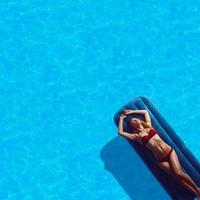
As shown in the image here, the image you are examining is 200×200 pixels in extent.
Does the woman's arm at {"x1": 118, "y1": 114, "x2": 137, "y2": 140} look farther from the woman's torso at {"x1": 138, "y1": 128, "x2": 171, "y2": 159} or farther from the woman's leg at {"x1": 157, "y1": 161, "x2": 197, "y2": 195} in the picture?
the woman's leg at {"x1": 157, "y1": 161, "x2": 197, "y2": 195}

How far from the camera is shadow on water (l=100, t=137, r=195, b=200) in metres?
6.95

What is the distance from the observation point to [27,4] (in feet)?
31.3

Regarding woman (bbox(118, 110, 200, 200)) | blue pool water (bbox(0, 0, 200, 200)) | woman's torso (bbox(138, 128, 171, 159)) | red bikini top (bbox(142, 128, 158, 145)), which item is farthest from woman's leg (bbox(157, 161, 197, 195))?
blue pool water (bbox(0, 0, 200, 200))

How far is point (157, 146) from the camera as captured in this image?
6.94 m

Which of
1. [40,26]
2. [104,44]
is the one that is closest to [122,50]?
[104,44]

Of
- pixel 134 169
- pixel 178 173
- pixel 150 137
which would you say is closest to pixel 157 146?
pixel 150 137

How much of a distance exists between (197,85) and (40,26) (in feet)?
9.73

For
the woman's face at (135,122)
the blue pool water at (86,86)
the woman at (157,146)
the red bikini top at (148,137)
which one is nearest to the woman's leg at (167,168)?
the woman at (157,146)

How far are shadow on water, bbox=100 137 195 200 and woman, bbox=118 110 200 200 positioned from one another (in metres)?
0.10

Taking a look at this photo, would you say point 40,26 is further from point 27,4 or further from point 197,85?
point 197,85

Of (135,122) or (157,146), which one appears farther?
(135,122)

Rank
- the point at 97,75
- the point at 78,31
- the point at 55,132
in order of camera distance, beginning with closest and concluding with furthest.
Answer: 1. the point at 55,132
2. the point at 97,75
3. the point at 78,31

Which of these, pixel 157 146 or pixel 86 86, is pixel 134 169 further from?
pixel 86 86

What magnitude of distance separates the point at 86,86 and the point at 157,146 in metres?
1.99
